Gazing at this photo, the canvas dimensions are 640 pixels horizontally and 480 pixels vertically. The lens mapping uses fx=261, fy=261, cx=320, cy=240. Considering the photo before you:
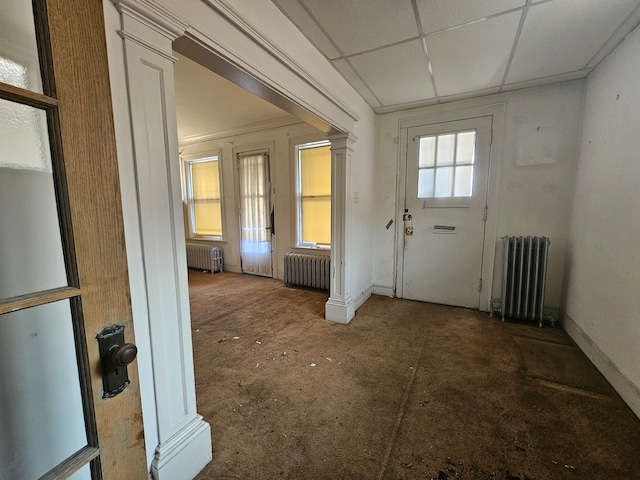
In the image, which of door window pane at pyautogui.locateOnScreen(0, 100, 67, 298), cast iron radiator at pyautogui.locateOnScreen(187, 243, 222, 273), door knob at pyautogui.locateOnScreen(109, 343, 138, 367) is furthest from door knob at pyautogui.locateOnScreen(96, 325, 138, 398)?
cast iron radiator at pyautogui.locateOnScreen(187, 243, 222, 273)

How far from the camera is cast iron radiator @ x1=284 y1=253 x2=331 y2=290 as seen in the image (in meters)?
3.92

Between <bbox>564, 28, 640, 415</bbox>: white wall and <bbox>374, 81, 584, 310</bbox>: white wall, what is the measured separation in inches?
5.3

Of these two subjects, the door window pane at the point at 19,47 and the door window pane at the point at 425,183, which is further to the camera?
the door window pane at the point at 425,183

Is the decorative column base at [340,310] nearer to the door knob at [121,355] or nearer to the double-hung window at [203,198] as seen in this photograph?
the door knob at [121,355]

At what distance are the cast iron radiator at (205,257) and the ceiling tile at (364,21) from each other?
13.7ft

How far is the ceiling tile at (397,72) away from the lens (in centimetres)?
214

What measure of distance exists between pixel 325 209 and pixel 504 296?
8.55 ft

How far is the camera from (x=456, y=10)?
1.68 metres

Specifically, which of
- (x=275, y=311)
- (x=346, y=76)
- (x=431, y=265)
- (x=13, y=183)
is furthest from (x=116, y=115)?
(x=431, y=265)

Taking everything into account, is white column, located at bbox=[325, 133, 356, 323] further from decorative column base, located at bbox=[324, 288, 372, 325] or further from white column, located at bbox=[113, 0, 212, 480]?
white column, located at bbox=[113, 0, 212, 480]

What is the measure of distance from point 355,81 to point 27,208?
2743 millimetres

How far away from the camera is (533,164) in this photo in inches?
112

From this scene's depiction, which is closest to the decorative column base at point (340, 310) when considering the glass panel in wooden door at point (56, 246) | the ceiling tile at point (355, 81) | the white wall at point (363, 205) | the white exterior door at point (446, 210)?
the white wall at point (363, 205)

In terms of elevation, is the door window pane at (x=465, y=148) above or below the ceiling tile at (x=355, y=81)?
below
